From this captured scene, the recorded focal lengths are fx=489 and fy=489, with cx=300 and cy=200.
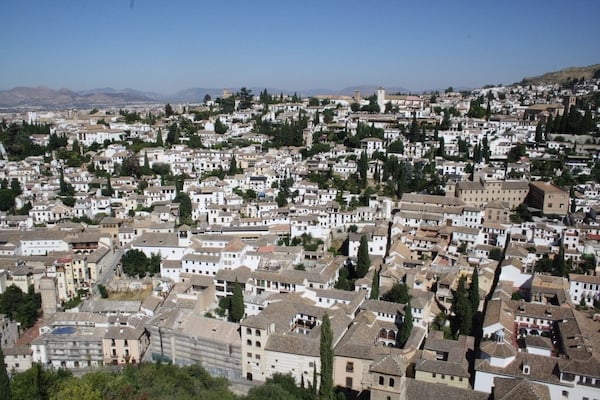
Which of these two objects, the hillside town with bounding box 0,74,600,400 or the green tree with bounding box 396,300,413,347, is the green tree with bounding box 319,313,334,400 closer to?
the hillside town with bounding box 0,74,600,400

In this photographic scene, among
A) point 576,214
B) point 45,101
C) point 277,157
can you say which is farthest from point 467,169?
point 45,101

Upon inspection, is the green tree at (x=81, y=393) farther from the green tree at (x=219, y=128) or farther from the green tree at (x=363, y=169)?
the green tree at (x=219, y=128)

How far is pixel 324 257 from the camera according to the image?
26.9 metres

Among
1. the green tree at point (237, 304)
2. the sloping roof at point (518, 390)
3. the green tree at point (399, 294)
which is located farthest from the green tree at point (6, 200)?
the sloping roof at point (518, 390)

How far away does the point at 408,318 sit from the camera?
18.8m

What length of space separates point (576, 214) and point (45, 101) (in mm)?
181608

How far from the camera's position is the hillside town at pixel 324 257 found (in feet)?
58.4

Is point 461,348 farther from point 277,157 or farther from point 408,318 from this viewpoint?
point 277,157

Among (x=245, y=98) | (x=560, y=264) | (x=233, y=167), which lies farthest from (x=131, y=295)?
(x=245, y=98)

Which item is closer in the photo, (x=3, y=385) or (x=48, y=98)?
(x=3, y=385)

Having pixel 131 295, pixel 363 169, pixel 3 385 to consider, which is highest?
pixel 363 169

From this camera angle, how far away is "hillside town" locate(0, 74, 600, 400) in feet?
58.4

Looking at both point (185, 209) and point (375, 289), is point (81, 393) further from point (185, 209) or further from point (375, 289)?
point (185, 209)

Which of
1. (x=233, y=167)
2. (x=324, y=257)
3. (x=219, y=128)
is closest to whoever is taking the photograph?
(x=324, y=257)
